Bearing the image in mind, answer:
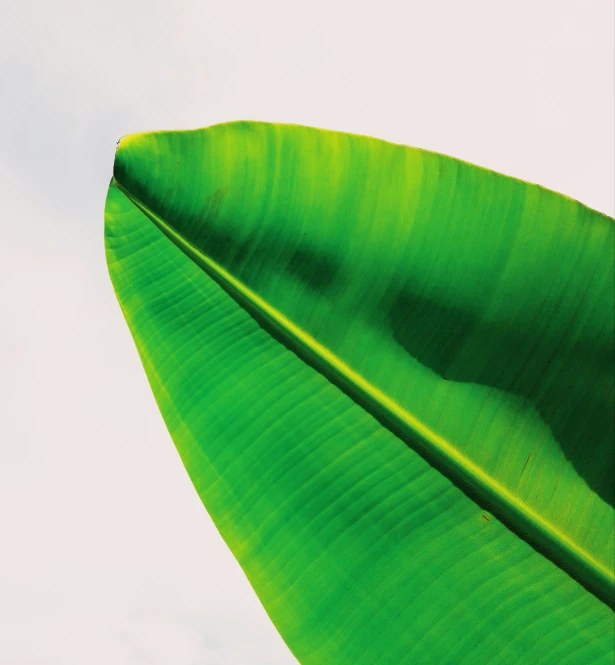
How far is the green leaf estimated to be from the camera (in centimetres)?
53

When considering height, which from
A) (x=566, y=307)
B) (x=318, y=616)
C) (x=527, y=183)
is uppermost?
(x=527, y=183)

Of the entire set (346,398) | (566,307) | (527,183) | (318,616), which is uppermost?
(527,183)

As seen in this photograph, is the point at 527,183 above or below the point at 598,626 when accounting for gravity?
above

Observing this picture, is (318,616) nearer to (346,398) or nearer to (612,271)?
(346,398)

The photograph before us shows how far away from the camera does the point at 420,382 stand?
0.58 meters

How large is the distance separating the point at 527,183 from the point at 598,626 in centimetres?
40

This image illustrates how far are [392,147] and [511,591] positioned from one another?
429mm

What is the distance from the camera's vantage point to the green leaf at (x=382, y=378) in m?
0.53

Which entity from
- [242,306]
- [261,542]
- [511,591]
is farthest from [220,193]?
[511,591]

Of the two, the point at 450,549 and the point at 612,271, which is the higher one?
the point at 612,271

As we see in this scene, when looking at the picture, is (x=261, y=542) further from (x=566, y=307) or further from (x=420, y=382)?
(x=566, y=307)

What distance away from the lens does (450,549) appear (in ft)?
1.77

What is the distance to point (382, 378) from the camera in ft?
1.90

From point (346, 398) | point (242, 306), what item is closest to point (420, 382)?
point (346, 398)
